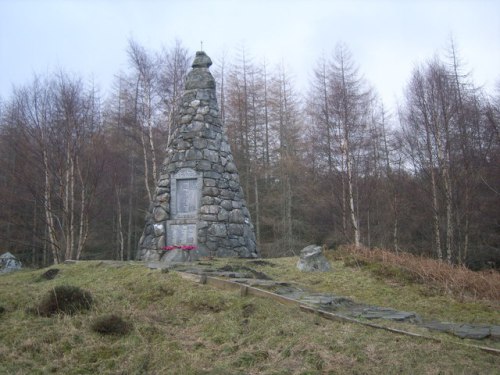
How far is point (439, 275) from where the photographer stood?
24.9 feet

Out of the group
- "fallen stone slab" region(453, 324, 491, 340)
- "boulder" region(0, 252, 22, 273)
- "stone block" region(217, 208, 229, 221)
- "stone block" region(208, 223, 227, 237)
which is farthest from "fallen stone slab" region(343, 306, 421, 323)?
"boulder" region(0, 252, 22, 273)

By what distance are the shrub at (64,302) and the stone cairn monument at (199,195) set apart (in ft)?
18.7

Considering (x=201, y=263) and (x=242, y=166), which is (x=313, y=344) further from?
(x=242, y=166)

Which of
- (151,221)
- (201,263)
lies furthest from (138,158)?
(201,263)

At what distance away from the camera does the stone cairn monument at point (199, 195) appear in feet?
38.7

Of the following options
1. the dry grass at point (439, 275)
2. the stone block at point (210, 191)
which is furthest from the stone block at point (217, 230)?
the dry grass at point (439, 275)

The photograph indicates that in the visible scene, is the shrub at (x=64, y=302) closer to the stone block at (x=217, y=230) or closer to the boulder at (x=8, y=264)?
the stone block at (x=217, y=230)

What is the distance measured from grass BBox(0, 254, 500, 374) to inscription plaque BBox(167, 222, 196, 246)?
16.7 ft

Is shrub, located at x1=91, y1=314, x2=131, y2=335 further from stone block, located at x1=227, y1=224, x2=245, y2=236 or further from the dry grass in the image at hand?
stone block, located at x1=227, y1=224, x2=245, y2=236

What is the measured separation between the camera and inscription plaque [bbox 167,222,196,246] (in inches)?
462

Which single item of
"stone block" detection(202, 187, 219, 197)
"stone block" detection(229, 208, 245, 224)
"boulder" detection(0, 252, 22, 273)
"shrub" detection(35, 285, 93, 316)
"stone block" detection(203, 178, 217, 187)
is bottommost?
"shrub" detection(35, 285, 93, 316)

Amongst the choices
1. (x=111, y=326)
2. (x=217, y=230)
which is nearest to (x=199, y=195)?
(x=217, y=230)

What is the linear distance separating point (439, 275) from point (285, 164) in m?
14.7

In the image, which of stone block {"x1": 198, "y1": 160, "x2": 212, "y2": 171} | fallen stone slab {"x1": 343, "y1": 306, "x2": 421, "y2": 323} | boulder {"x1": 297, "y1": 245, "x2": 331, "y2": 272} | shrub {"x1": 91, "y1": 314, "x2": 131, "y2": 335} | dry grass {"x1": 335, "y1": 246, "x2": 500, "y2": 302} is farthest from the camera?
stone block {"x1": 198, "y1": 160, "x2": 212, "y2": 171}
